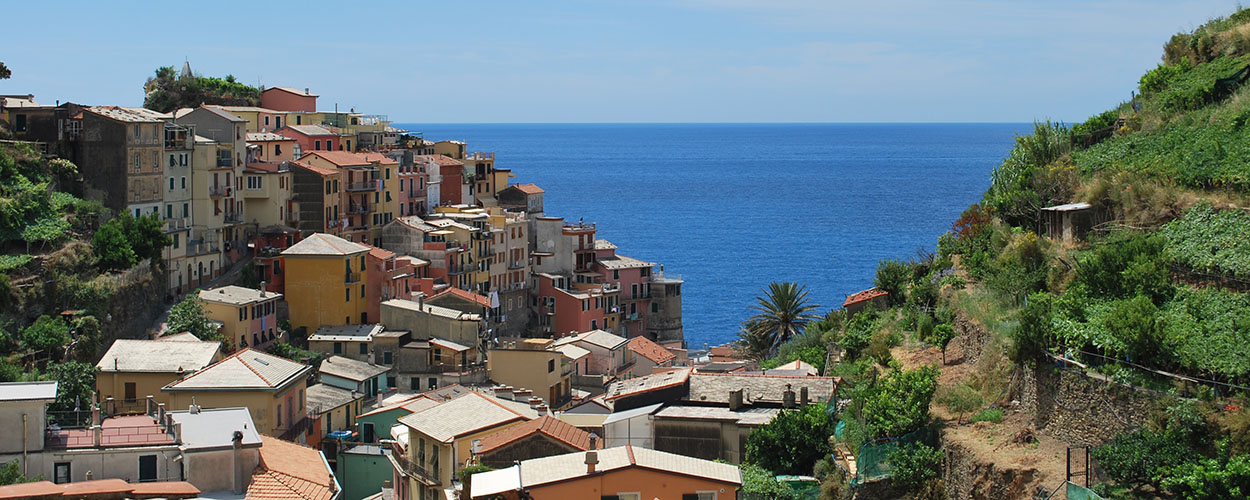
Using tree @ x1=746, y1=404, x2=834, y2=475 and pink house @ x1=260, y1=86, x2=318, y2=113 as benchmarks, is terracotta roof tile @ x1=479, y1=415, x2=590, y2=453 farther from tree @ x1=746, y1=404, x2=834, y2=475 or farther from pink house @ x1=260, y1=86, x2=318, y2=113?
pink house @ x1=260, y1=86, x2=318, y2=113

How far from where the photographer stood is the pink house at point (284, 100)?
273 ft

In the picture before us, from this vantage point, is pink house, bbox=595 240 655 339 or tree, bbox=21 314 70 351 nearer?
tree, bbox=21 314 70 351

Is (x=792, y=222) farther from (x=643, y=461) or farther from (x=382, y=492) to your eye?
(x=643, y=461)

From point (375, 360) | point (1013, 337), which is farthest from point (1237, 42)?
point (375, 360)

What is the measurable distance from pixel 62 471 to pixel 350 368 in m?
23.3

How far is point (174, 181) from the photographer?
59.5 meters

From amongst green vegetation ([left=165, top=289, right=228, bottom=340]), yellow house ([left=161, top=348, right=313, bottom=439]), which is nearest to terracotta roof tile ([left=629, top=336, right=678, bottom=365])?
green vegetation ([left=165, top=289, right=228, bottom=340])

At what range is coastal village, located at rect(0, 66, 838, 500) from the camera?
2962 cm

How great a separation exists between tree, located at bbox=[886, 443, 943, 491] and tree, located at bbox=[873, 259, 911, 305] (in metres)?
18.6

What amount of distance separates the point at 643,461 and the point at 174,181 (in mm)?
38285

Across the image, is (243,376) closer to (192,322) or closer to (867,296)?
(192,322)

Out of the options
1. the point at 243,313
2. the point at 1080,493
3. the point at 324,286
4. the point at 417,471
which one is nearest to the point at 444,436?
the point at 417,471

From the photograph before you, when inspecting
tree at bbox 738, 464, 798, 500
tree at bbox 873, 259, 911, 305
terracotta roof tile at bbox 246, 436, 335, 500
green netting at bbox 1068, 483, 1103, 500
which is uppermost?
tree at bbox 873, 259, 911, 305

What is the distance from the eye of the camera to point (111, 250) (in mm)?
52406
